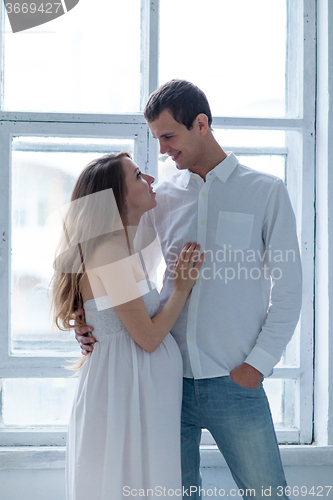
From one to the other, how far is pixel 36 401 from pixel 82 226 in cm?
108

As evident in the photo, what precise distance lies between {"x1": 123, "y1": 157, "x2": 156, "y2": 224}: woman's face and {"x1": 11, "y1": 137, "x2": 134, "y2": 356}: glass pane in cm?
55

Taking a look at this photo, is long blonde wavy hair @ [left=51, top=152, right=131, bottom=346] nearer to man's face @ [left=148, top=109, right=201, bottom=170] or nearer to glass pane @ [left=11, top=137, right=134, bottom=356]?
man's face @ [left=148, top=109, right=201, bottom=170]

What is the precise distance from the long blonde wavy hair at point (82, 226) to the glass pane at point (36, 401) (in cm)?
75

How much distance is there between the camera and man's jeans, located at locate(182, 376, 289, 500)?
1188mm

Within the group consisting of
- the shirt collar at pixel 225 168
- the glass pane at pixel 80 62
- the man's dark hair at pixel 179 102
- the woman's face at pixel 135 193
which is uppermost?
the glass pane at pixel 80 62

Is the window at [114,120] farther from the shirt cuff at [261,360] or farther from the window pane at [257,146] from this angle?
the shirt cuff at [261,360]

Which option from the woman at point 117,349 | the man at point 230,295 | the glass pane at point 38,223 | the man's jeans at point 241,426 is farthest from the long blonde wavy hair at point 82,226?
the glass pane at point 38,223

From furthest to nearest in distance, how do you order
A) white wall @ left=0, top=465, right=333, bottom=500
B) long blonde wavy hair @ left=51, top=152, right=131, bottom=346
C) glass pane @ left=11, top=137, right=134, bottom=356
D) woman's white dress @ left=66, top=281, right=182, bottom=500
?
glass pane @ left=11, top=137, right=134, bottom=356
white wall @ left=0, top=465, right=333, bottom=500
long blonde wavy hair @ left=51, top=152, right=131, bottom=346
woman's white dress @ left=66, top=281, right=182, bottom=500

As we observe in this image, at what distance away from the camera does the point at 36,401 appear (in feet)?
6.16

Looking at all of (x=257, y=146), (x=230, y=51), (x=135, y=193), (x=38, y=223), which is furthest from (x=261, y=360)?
(x=230, y=51)

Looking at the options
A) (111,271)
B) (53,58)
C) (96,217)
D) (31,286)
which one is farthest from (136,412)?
(53,58)

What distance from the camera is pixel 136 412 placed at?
115 centimetres

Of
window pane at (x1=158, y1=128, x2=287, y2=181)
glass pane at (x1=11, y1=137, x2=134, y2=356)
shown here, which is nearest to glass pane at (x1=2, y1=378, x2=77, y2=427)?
glass pane at (x1=11, y1=137, x2=134, y2=356)

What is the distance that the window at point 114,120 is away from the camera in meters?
1.80
